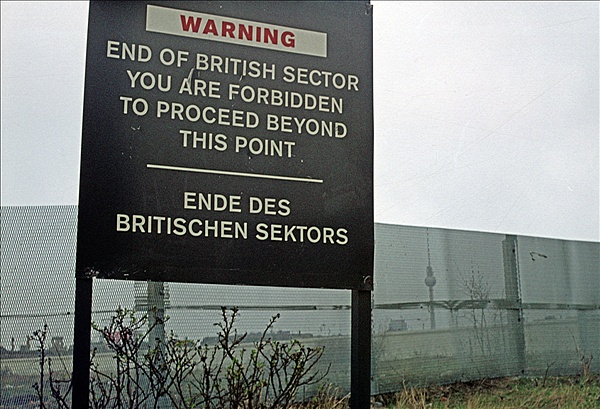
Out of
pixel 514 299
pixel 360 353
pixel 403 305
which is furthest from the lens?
pixel 514 299

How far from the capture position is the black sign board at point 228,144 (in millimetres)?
3695

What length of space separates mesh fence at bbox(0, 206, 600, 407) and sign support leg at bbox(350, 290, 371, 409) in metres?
2.68

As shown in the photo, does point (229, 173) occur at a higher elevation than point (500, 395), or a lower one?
higher

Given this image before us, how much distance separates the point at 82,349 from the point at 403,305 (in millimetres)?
4414

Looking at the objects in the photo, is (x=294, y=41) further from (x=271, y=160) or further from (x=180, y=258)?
(x=180, y=258)

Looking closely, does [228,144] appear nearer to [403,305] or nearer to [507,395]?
[403,305]

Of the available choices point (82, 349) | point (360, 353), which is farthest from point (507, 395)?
point (82, 349)

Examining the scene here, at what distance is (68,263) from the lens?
6.59 m

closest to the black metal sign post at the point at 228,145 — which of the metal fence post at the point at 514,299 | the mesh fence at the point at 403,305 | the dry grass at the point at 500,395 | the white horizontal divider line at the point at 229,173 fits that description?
the white horizontal divider line at the point at 229,173

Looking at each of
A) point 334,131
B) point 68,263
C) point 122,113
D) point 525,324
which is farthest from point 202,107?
point 525,324

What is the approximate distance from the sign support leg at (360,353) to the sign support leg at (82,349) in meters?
1.26

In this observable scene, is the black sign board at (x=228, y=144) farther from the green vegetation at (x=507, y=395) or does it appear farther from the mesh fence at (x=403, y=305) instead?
the green vegetation at (x=507, y=395)

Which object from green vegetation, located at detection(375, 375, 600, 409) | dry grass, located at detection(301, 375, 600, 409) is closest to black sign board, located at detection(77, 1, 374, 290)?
dry grass, located at detection(301, 375, 600, 409)

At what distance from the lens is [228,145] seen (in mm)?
3893
